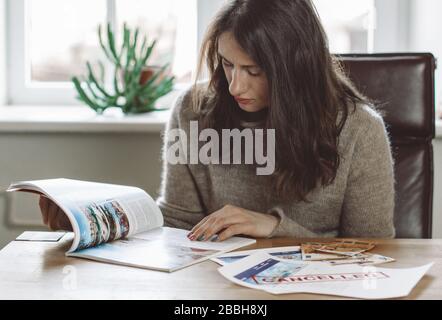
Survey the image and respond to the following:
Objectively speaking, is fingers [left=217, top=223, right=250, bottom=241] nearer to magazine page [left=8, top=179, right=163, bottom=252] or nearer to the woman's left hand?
the woman's left hand

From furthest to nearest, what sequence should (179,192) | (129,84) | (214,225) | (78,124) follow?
1. (129,84)
2. (78,124)
3. (179,192)
4. (214,225)

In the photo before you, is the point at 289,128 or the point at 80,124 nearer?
the point at 289,128

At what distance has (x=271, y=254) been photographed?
3.71 feet

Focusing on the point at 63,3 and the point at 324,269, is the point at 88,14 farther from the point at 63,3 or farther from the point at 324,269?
the point at 324,269

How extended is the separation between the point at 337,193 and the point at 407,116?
308mm

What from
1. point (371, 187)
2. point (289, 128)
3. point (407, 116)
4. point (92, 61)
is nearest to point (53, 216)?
point (289, 128)

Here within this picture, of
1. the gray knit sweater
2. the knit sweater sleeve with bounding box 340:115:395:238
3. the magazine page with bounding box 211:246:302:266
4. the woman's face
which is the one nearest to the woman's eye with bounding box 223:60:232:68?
the woman's face

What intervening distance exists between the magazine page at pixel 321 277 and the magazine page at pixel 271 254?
0.02 meters

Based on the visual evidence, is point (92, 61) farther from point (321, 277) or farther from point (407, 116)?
point (321, 277)

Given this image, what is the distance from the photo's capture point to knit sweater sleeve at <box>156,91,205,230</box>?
1.58 m

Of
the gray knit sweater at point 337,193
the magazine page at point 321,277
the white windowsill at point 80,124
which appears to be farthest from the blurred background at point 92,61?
the magazine page at point 321,277

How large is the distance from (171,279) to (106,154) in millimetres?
1132

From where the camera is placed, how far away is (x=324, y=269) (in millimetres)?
1040
